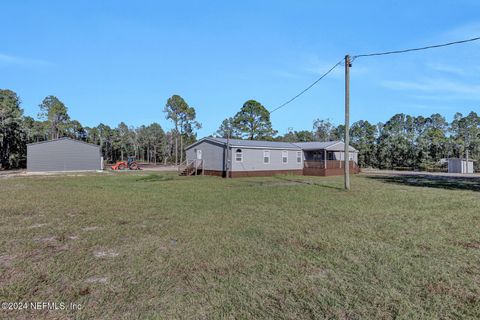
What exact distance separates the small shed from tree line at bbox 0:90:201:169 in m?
35.0

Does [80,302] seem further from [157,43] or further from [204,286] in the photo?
[157,43]

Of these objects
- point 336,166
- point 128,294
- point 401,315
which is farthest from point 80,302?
point 336,166

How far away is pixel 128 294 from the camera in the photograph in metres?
2.95

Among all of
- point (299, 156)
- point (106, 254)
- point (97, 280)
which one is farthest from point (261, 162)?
point (97, 280)

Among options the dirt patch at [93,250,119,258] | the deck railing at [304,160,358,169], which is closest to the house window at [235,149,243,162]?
the deck railing at [304,160,358,169]

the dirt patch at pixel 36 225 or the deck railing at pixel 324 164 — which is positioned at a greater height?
the deck railing at pixel 324 164

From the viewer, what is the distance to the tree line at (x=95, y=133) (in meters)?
33.8

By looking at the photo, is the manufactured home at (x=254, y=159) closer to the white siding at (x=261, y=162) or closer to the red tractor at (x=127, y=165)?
the white siding at (x=261, y=162)

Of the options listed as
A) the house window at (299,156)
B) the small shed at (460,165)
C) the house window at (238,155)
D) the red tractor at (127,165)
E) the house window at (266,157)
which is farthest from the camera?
the red tractor at (127,165)

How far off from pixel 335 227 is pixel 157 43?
14.0 m

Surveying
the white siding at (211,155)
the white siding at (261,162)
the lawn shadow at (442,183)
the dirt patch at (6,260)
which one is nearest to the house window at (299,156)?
the white siding at (261,162)

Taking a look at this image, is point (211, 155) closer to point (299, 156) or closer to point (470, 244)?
point (299, 156)

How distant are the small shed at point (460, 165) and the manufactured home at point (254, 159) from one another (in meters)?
13.3

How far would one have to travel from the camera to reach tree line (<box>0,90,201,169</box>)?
33.8 meters
